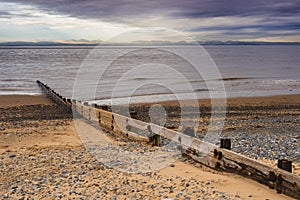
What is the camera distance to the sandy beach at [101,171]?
6887 millimetres

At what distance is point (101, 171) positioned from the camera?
824 cm

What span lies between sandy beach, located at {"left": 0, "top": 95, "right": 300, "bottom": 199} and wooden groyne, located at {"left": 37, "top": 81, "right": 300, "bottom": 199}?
0.16 meters

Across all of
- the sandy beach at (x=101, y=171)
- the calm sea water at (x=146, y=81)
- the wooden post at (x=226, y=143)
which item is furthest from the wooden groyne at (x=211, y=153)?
the calm sea water at (x=146, y=81)

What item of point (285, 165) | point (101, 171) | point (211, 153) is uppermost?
point (285, 165)

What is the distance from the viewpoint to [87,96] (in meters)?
28.1

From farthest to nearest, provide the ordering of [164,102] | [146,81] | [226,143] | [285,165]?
[146,81] → [164,102] → [226,143] → [285,165]

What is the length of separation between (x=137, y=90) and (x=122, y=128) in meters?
18.8

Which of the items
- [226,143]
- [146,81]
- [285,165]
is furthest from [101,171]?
[146,81]

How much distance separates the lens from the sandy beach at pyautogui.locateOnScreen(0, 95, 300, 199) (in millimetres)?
6887

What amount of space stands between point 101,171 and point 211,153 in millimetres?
2530

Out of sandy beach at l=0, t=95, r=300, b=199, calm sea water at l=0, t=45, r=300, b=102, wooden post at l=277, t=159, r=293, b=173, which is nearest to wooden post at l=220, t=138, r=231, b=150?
sandy beach at l=0, t=95, r=300, b=199

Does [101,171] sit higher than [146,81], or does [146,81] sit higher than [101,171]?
[101,171]

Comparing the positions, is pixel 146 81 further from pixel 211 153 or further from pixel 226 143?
pixel 226 143

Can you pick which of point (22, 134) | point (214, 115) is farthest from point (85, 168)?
point (214, 115)
